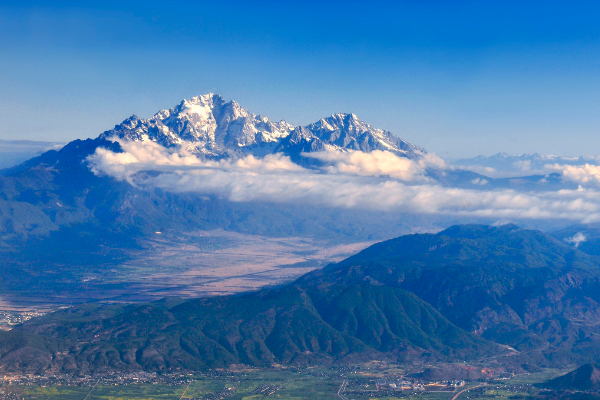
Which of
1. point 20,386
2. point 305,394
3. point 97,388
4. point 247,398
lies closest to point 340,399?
point 305,394

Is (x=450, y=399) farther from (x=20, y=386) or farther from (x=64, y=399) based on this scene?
(x=20, y=386)

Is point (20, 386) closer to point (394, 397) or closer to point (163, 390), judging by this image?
point (163, 390)

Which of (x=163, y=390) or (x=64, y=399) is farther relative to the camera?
(x=163, y=390)

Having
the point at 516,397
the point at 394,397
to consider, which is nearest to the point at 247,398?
the point at 394,397

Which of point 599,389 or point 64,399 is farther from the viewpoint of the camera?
point 599,389

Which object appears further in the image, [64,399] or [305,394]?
[305,394]

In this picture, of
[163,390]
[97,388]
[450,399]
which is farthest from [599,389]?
[97,388]

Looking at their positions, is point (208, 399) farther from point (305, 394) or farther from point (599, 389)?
point (599, 389)
